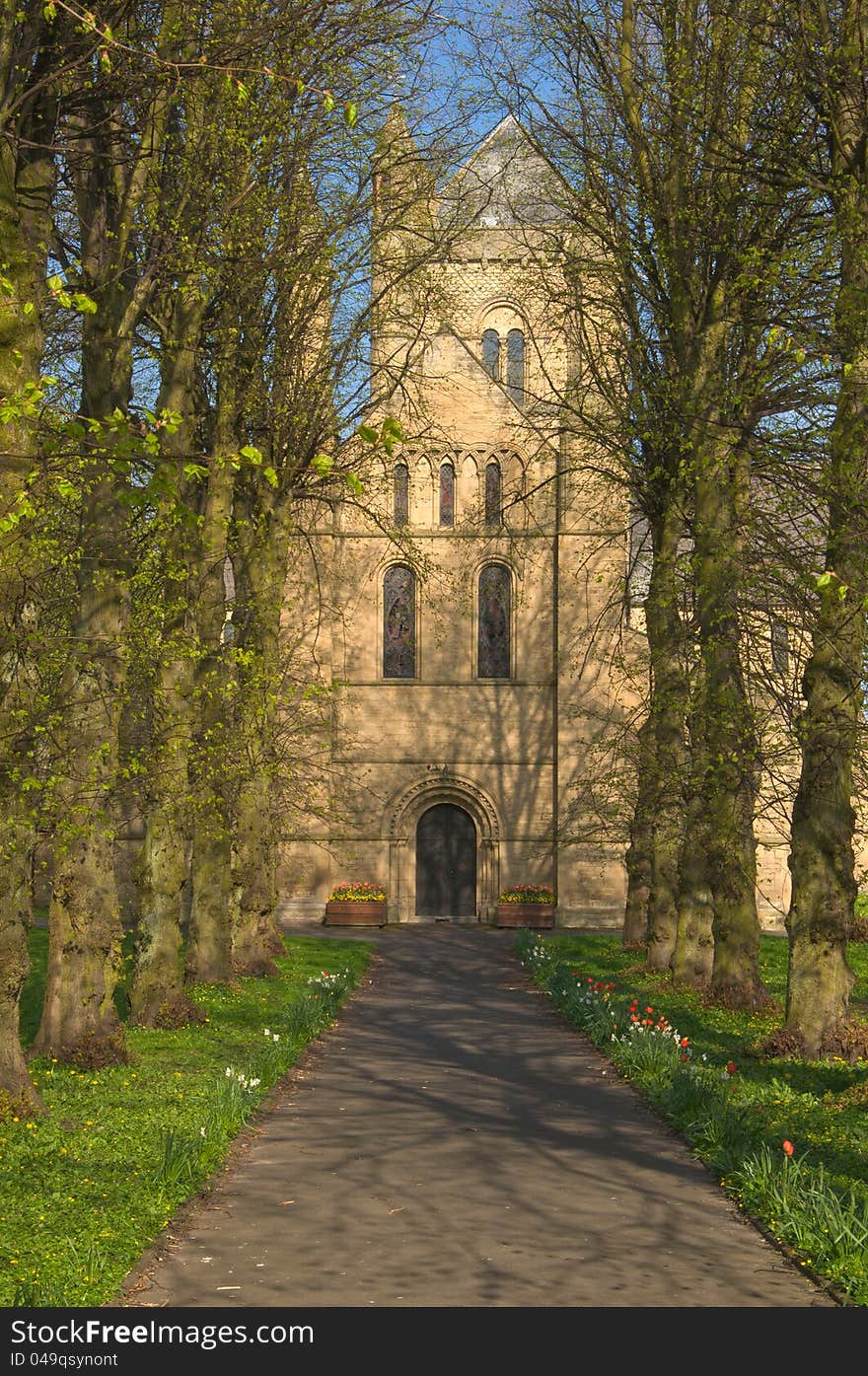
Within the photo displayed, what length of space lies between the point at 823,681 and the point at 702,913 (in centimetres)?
710

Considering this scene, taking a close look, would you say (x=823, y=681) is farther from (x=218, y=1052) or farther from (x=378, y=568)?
(x=378, y=568)

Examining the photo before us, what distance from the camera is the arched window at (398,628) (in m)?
37.2

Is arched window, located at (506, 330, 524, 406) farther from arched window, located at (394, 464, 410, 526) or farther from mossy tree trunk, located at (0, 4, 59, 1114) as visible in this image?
mossy tree trunk, located at (0, 4, 59, 1114)

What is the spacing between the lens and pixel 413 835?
120 feet

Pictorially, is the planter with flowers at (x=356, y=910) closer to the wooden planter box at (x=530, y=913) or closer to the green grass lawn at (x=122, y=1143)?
the wooden planter box at (x=530, y=913)

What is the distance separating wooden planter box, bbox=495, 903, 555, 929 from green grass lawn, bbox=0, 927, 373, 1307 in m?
18.4

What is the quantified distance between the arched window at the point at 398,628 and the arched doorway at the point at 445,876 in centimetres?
350

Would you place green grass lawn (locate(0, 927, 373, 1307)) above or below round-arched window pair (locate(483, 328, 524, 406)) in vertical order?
below

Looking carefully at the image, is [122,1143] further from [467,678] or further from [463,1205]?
[467,678]

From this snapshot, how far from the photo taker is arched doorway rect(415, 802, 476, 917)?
3666 cm

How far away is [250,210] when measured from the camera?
15.2 m

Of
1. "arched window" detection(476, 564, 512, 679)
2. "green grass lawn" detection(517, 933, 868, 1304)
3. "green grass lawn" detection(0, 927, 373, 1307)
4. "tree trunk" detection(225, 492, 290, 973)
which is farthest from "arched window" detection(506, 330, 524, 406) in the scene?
"green grass lawn" detection(0, 927, 373, 1307)

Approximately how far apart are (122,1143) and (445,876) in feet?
89.6

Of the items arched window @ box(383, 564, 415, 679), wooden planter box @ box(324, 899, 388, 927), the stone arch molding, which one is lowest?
wooden planter box @ box(324, 899, 388, 927)
